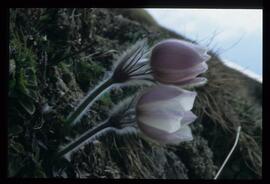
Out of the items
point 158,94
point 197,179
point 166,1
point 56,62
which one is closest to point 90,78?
point 56,62

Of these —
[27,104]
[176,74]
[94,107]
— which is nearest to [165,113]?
[176,74]

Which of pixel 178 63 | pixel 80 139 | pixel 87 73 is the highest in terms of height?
pixel 178 63

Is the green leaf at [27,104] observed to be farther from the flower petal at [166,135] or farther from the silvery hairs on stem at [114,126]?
the flower petal at [166,135]

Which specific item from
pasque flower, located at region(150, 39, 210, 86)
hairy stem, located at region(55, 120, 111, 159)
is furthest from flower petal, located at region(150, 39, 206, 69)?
hairy stem, located at region(55, 120, 111, 159)

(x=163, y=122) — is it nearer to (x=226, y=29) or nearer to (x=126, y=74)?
(x=126, y=74)

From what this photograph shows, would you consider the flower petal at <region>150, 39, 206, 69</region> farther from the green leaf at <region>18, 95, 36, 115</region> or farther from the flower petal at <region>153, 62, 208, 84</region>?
the green leaf at <region>18, 95, 36, 115</region>

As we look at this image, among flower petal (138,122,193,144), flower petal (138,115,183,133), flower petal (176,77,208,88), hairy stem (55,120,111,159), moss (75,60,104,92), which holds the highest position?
flower petal (176,77,208,88)
